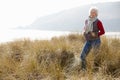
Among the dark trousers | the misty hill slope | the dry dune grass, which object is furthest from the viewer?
the misty hill slope

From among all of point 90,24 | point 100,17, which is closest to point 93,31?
point 90,24

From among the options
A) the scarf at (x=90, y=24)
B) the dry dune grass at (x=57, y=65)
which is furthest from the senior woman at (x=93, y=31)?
the dry dune grass at (x=57, y=65)

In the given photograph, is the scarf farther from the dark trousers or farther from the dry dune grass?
the dry dune grass

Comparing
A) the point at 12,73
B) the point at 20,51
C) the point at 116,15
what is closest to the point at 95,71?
the point at 12,73

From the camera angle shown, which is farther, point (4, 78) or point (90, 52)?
point (90, 52)

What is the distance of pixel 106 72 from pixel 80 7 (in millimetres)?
117882

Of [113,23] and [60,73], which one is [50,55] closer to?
[60,73]

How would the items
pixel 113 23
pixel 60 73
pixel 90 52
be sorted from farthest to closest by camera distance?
pixel 113 23
pixel 90 52
pixel 60 73

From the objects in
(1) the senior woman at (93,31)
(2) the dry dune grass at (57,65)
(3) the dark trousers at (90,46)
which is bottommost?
(2) the dry dune grass at (57,65)

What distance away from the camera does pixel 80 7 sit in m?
122

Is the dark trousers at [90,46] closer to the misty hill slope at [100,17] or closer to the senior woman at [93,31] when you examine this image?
the senior woman at [93,31]

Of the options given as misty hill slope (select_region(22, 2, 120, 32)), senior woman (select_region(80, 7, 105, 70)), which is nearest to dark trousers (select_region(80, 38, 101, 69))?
senior woman (select_region(80, 7, 105, 70))

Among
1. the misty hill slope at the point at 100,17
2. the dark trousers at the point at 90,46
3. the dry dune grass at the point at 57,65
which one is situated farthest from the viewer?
the misty hill slope at the point at 100,17

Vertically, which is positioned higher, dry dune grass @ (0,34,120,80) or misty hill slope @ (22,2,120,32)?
dry dune grass @ (0,34,120,80)
